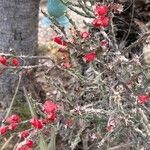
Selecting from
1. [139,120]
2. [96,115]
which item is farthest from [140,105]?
[96,115]

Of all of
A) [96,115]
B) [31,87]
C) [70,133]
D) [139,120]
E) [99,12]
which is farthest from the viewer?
[31,87]

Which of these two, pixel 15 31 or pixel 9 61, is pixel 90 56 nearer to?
pixel 9 61

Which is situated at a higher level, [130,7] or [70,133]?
[130,7]

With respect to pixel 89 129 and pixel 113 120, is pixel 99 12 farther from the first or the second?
pixel 89 129

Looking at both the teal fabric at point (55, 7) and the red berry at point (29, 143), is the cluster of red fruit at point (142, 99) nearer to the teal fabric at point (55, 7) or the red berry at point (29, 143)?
the red berry at point (29, 143)

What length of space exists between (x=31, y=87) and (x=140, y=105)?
1362 millimetres

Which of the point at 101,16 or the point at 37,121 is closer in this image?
the point at 101,16

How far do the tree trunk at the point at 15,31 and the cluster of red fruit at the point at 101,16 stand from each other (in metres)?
1.13

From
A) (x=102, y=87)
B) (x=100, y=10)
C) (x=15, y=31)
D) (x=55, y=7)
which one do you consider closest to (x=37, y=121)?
(x=102, y=87)

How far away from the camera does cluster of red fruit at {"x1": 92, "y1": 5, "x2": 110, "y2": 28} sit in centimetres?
231

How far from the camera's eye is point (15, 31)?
346cm

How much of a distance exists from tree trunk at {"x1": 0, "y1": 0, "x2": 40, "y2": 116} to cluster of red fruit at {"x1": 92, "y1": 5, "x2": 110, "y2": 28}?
1128 mm

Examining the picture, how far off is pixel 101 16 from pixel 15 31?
4.05 feet

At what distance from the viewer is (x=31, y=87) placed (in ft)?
12.0
